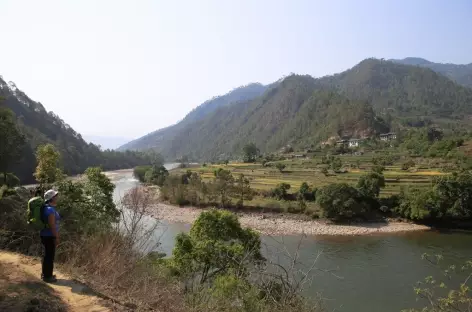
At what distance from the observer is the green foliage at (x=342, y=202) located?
36.6 m

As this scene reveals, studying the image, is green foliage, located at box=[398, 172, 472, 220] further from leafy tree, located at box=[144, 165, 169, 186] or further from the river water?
leafy tree, located at box=[144, 165, 169, 186]

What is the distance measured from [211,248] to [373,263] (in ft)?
46.9

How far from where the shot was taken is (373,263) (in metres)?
23.8

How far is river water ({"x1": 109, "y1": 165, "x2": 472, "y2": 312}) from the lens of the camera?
17.5 m

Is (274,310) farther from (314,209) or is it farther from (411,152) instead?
(411,152)

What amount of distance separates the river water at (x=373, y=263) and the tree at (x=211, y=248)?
122cm

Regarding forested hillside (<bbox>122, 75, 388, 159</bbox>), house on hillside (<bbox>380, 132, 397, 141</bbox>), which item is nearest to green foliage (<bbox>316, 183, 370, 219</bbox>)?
house on hillside (<bbox>380, 132, 397, 141</bbox>)

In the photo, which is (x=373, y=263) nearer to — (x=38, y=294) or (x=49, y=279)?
(x=49, y=279)

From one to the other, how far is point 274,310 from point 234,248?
347 inches

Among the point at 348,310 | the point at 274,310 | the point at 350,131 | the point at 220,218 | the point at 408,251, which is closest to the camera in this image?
the point at 274,310

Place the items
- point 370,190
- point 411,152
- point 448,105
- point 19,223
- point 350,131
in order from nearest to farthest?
point 19,223 < point 370,190 < point 411,152 < point 350,131 < point 448,105

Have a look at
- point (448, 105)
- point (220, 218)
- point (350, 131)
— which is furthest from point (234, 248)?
point (448, 105)

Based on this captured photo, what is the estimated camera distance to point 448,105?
166 meters

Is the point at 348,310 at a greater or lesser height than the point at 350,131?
lesser
